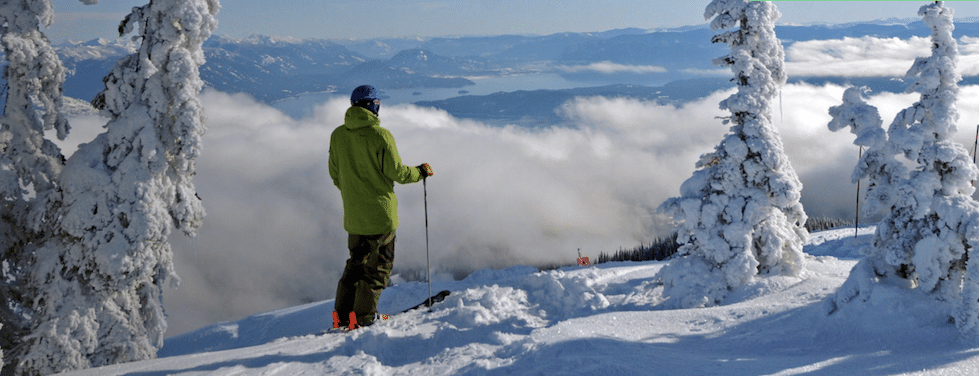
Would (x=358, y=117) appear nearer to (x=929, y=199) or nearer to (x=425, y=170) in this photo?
(x=425, y=170)

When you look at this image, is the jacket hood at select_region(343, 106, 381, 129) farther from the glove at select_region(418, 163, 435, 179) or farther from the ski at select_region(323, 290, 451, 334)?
the ski at select_region(323, 290, 451, 334)

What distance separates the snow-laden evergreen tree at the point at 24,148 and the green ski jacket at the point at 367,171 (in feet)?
11.8

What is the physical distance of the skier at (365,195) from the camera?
5.66 m

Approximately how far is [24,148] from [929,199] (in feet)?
32.7

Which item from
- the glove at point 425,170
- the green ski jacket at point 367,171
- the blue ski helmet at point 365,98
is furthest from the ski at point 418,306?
the blue ski helmet at point 365,98

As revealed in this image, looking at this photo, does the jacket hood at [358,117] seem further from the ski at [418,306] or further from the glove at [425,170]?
the ski at [418,306]

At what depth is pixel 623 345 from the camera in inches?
191

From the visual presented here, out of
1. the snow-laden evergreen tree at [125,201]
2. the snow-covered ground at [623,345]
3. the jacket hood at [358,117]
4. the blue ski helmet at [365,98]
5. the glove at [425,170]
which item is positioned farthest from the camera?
A: the snow-laden evergreen tree at [125,201]

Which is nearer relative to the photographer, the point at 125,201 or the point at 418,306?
the point at 125,201

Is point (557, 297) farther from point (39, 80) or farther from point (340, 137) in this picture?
point (39, 80)

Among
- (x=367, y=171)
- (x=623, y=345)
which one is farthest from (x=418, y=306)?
(x=623, y=345)

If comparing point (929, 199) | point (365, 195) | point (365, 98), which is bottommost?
point (929, 199)

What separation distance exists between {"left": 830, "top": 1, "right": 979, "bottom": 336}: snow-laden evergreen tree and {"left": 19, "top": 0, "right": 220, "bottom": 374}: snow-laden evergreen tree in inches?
296

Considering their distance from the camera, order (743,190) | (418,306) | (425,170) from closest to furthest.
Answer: (425,170), (418,306), (743,190)
